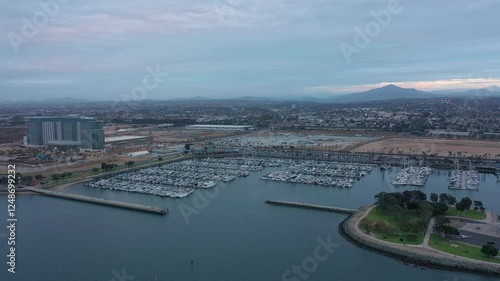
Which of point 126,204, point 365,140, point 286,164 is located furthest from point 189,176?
→ point 365,140

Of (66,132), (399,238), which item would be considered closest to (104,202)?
(399,238)

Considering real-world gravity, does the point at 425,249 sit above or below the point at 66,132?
below

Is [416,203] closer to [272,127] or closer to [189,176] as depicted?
[189,176]

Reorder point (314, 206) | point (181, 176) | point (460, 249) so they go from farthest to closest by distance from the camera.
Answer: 1. point (181, 176)
2. point (314, 206)
3. point (460, 249)

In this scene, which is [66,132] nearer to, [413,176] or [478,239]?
[413,176]

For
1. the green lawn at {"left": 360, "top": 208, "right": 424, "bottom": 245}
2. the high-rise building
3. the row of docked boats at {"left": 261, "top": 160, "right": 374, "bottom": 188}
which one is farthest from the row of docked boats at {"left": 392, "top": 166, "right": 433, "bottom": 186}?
the high-rise building

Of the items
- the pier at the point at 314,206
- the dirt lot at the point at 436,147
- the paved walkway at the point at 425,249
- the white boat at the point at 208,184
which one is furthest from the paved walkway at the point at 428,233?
the dirt lot at the point at 436,147
